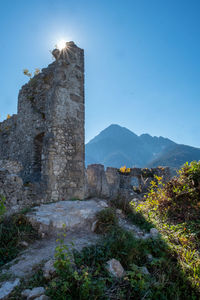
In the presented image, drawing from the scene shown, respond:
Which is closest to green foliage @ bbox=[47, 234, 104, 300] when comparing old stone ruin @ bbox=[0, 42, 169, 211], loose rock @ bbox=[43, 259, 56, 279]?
loose rock @ bbox=[43, 259, 56, 279]

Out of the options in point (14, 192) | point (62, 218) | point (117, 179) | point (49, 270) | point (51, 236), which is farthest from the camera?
point (117, 179)

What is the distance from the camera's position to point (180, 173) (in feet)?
16.8

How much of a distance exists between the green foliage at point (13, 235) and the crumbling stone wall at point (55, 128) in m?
2.63

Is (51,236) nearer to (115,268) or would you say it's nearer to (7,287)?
(7,287)

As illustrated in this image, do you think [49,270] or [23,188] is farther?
[23,188]

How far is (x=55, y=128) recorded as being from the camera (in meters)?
7.16

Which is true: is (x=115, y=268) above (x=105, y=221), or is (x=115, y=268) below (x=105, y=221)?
below

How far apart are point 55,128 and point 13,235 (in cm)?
445

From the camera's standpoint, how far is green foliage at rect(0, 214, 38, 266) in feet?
9.74

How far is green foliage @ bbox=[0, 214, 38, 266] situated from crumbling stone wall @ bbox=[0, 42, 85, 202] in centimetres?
263

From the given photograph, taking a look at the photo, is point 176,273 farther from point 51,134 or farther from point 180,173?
point 51,134

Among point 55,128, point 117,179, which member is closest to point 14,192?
point 55,128

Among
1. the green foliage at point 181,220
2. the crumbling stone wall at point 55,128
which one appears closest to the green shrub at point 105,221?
the green foliage at point 181,220

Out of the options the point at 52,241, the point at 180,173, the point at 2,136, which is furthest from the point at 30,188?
the point at 2,136
